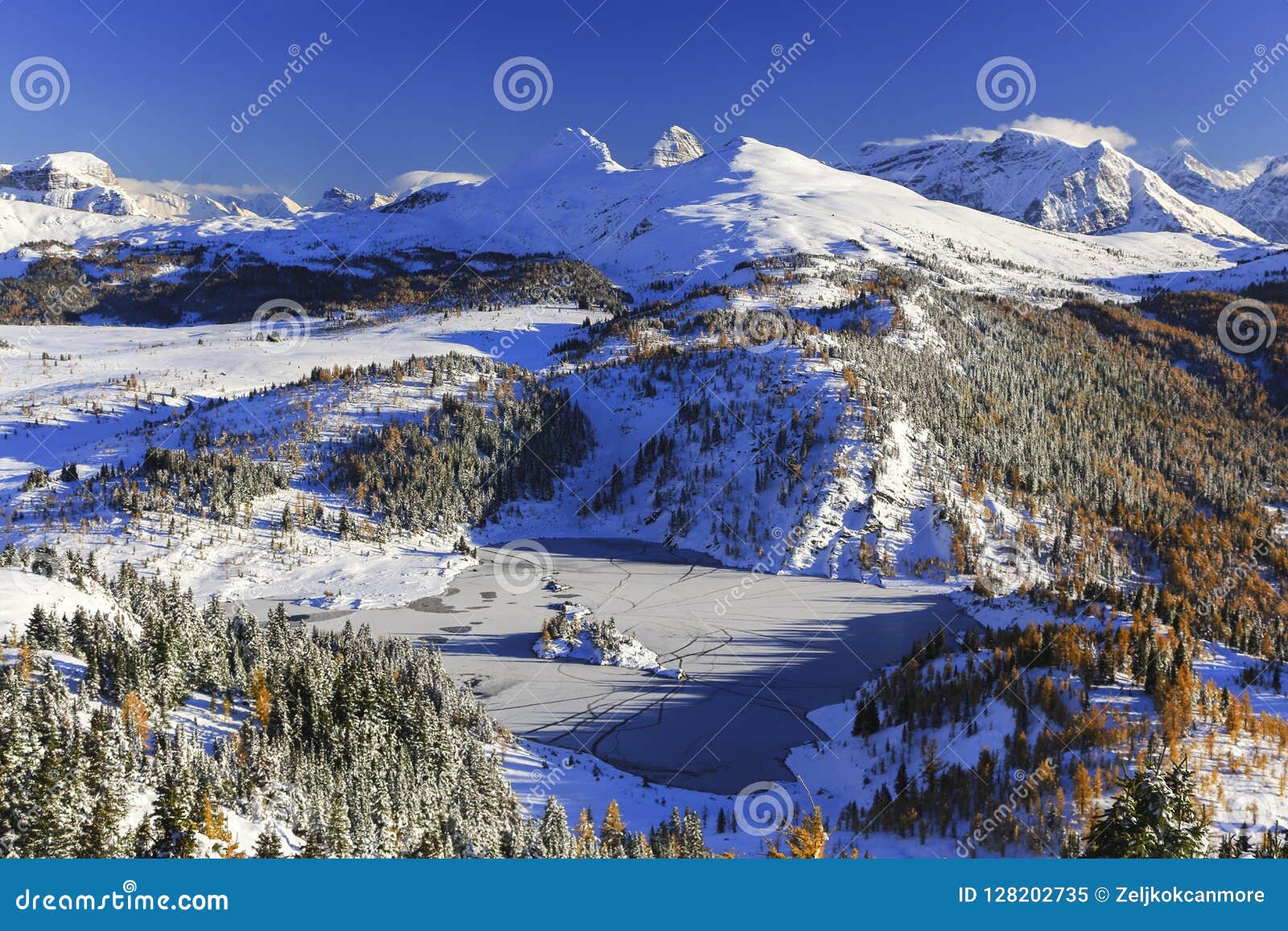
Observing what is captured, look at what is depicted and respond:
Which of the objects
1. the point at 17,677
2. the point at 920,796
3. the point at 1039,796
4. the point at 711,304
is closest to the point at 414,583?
the point at 17,677

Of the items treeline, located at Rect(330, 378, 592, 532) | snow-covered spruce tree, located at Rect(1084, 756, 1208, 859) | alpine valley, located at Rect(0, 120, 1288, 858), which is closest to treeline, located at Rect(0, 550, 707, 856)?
alpine valley, located at Rect(0, 120, 1288, 858)

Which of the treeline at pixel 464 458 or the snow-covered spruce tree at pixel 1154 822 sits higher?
the treeline at pixel 464 458

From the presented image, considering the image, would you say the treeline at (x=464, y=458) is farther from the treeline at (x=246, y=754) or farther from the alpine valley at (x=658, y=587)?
the treeline at (x=246, y=754)

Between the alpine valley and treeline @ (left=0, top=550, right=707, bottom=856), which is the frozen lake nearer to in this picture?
the alpine valley

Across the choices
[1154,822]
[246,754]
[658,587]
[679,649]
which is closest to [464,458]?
[658,587]

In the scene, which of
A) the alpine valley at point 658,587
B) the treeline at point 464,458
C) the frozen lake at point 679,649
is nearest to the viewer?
the alpine valley at point 658,587

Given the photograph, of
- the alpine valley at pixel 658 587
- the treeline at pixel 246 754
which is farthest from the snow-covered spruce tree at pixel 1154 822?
the treeline at pixel 246 754

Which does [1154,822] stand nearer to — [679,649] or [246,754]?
[246,754]

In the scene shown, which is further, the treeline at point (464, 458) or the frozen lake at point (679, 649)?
the treeline at point (464, 458)

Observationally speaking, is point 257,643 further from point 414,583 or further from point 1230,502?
point 1230,502
